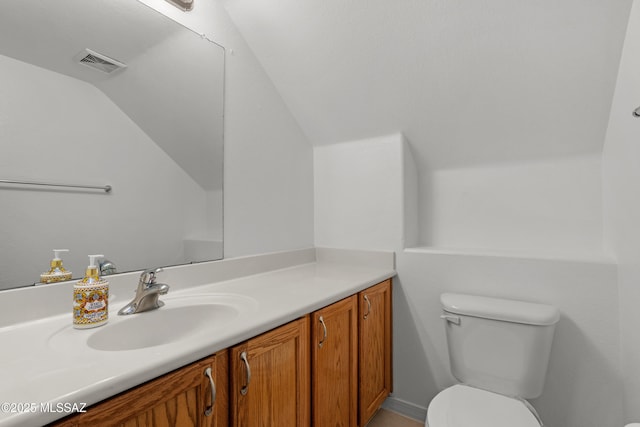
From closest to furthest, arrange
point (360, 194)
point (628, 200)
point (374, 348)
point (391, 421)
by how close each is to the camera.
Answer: point (628, 200) < point (374, 348) < point (391, 421) < point (360, 194)

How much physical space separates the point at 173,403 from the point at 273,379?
338 mm

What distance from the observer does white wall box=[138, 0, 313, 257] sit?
1567 millimetres

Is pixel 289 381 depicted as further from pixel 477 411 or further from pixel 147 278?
pixel 477 411

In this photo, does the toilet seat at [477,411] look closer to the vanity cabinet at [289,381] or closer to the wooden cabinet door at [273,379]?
the vanity cabinet at [289,381]

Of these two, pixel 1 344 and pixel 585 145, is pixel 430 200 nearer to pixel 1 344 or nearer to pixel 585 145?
pixel 585 145

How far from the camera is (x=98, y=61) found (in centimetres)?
114

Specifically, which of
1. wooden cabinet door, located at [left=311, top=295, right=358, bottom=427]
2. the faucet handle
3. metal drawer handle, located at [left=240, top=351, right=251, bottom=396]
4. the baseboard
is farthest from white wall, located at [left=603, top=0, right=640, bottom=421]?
the faucet handle

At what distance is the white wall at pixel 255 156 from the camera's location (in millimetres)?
1567

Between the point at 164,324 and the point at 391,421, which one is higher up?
the point at 164,324

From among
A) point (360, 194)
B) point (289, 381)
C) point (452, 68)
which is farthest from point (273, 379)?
point (452, 68)

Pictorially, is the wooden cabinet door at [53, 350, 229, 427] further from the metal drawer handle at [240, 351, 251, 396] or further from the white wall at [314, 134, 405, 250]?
the white wall at [314, 134, 405, 250]

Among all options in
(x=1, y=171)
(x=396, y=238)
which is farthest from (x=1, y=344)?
(x=396, y=238)

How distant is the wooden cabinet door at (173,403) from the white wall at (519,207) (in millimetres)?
1546

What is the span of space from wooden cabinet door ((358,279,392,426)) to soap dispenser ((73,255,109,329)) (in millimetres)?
983
